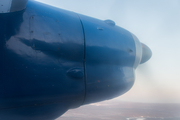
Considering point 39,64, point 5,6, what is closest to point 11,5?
point 5,6

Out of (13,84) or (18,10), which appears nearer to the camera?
(13,84)

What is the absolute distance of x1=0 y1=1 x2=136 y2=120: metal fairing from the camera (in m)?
1.65

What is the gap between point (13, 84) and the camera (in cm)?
163

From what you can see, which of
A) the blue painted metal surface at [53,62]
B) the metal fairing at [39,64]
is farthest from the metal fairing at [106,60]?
the metal fairing at [39,64]

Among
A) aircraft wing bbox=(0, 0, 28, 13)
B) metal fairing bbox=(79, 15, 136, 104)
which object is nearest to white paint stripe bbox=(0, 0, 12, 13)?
aircraft wing bbox=(0, 0, 28, 13)

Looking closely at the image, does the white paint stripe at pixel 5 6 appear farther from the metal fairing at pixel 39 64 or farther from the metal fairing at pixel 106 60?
the metal fairing at pixel 106 60

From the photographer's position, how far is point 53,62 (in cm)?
184

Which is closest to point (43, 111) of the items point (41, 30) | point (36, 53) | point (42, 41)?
point (36, 53)

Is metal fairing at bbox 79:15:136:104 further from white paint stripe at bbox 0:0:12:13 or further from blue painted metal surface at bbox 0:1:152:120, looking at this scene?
white paint stripe at bbox 0:0:12:13

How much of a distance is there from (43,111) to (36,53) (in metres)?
0.74

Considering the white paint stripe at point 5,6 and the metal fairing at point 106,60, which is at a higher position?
the white paint stripe at point 5,6

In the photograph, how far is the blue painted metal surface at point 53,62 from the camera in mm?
1650

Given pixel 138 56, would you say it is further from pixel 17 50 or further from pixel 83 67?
pixel 17 50

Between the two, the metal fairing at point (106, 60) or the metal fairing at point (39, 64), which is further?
the metal fairing at point (106, 60)
